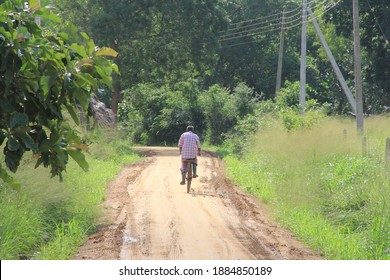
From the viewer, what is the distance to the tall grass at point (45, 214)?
10.9 meters

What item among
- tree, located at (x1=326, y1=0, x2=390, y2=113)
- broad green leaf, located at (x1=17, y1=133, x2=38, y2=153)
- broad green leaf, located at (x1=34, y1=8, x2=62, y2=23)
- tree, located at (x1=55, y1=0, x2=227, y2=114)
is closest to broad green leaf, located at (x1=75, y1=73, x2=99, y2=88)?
broad green leaf, located at (x1=34, y1=8, x2=62, y2=23)

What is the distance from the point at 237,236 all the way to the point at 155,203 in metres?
4.29

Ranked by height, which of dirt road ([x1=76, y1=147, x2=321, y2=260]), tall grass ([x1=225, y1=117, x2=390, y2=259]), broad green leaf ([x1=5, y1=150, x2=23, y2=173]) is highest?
broad green leaf ([x1=5, y1=150, x2=23, y2=173])

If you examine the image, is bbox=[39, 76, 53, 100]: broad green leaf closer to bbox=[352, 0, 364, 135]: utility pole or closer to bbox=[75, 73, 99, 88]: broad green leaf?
bbox=[75, 73, 99, 88]: broad green leaf

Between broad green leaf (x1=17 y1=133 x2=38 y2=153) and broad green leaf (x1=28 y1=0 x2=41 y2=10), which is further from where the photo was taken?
broad green leaf (x1=28 y1=0 x2=41 y2=10)

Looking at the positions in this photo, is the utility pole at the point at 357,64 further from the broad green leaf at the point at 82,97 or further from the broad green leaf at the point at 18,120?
the broad green leaf at the point at 18,120

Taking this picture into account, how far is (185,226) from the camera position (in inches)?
533

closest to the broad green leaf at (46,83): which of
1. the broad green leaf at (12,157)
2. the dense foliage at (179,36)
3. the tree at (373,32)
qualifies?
the broad green leaf at (12,157)

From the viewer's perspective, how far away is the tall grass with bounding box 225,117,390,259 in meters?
11.4

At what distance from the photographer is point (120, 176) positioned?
23.3 m

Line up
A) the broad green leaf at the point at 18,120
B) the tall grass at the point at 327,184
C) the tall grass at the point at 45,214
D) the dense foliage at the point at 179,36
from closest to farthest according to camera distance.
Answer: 1. the broad green leaf at the point at 18,120
2. the tall grass at the point at 45,214
3. the tall grass at the point at 327,184
4. the dense foliage at the point at 179,36

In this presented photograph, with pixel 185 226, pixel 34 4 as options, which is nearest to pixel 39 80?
pixel 34 4

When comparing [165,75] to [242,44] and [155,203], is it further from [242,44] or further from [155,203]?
[155,203]

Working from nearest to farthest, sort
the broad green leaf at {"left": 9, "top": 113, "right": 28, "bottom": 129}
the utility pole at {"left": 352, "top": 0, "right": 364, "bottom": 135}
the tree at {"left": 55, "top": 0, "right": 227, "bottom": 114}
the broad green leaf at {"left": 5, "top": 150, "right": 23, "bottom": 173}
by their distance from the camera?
1. the broad green leaf at {"left": 9, "top": 113, "right": 28, "bottom": 129}
2. the broad green leaf at {"left": 5, "top": 150, "right": 23, "bottom": 173}
3. the utility pole at {"left": 352, "top": 0, "right": 364, "bottom": 135}
4. the tree at {"left": 55, "top": 0, "right": 227, "bottom": 114}
